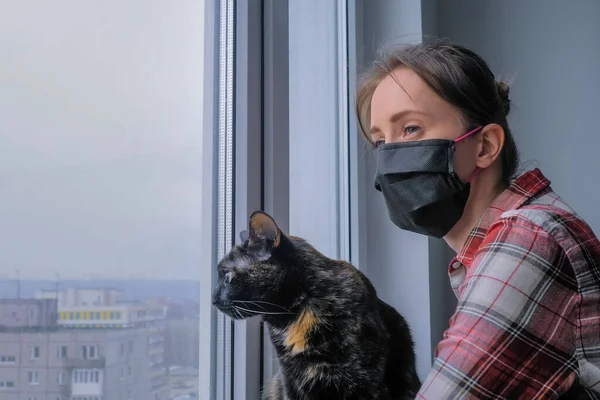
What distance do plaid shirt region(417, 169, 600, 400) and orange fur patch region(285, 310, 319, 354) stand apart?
0.51 feet

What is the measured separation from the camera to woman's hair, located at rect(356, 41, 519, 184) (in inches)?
32.4

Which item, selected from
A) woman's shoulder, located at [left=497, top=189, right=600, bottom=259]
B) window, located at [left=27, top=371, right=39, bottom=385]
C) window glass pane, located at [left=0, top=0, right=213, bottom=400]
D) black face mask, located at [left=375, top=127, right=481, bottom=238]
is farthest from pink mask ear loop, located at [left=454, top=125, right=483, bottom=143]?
window, located at [left=27, top=371, right=39, bottom=385]

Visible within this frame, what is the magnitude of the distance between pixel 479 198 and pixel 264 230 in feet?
1.12

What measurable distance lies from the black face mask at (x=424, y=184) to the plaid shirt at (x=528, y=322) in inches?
6.8

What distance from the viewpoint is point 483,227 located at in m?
0.83

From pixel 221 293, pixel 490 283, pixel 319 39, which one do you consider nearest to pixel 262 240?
pixel 221 293

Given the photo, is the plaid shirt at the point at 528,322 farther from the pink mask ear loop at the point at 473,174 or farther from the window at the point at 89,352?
the window at the point at 89,352

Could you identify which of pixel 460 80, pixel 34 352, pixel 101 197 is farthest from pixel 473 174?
pixel 34 352

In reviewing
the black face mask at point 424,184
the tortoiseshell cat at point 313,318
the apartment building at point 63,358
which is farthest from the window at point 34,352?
the black face mask at point 424,184

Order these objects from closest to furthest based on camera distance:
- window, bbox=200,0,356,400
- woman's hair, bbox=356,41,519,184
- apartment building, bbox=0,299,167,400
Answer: apartment building, bbox=0,299,167,400, woman's hair, bbox=356,41,519,184, window, bbox=200,0,356,400

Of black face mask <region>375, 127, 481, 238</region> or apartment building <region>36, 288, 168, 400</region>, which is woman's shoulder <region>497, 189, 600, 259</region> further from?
apartment building <region>36, 288, 168, 400</region>

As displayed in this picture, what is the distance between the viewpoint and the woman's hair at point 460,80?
0.82 m

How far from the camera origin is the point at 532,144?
1.71m

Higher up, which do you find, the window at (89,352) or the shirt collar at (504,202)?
the shirt collar at (504,202)
